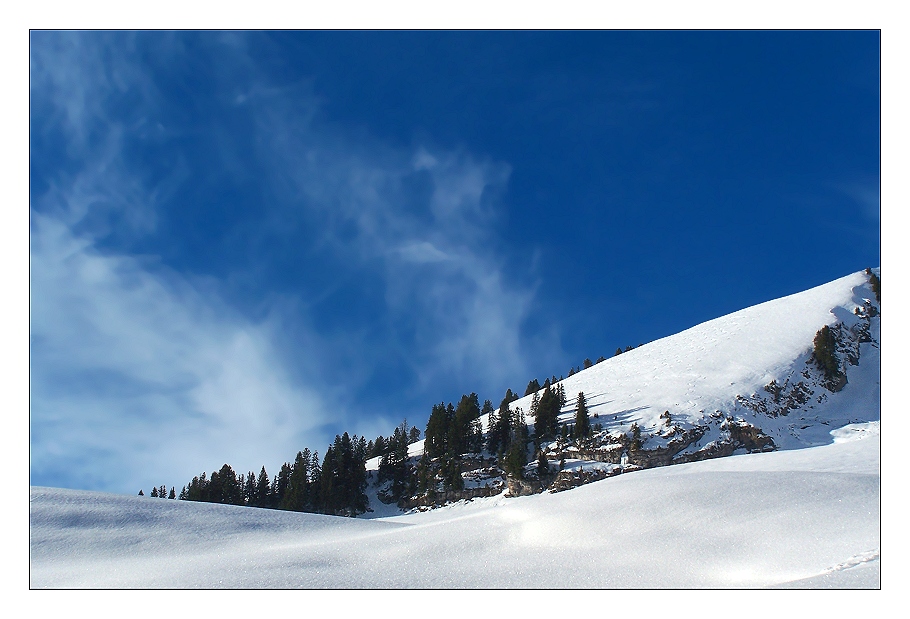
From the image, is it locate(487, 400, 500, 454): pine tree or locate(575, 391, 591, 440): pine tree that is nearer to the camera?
locate(575, 391, 591, 440): pine tree

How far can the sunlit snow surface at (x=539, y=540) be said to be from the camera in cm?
1366

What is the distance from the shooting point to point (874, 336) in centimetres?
7825

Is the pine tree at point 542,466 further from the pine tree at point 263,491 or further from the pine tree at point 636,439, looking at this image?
the pine tree at point 263,491

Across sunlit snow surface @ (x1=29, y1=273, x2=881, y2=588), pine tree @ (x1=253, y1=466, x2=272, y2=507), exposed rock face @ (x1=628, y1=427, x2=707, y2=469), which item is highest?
sunlit snow surface @ (x1=29, y1=273, x2=881, y2=588)

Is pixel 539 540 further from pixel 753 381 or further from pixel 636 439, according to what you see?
pixel 753 381

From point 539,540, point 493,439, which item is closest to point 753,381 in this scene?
point 493,439

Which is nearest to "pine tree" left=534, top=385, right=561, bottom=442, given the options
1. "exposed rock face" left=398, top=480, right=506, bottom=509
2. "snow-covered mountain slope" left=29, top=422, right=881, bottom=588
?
"exposed rock face" left=398, top=480, right=506, bottom=509

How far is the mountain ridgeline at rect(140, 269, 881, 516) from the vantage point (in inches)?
2115

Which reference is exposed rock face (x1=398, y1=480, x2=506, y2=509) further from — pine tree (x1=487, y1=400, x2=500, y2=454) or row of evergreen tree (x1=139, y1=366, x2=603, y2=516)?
pine tree (x1=487, y1=400, x2=500, y2=454)

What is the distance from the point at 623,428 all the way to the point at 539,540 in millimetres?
42555

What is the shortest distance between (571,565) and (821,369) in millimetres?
70706

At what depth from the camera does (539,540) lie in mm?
17484

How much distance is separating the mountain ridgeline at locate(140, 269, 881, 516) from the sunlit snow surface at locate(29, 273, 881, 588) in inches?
964

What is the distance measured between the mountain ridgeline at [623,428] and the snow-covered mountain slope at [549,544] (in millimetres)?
31467
